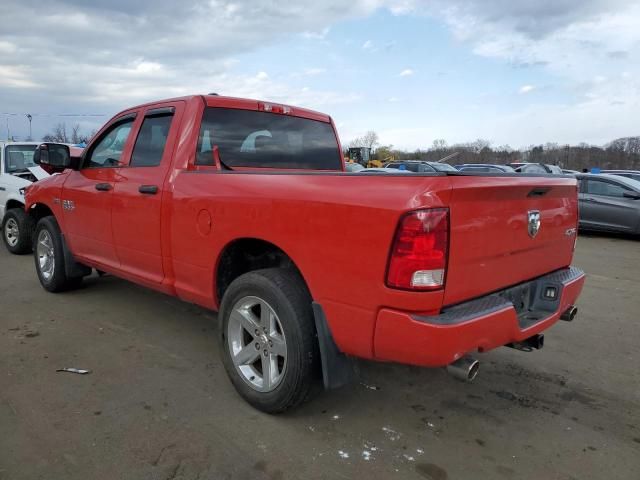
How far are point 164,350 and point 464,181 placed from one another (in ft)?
9.21

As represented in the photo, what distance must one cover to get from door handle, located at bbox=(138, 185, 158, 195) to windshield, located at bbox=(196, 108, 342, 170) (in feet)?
1.27

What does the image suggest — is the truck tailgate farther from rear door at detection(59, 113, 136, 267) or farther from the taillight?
rear door at detection(59, 113, 136, 267)

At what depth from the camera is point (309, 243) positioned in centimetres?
261

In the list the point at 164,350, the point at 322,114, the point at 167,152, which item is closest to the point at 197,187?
the point at 167,152

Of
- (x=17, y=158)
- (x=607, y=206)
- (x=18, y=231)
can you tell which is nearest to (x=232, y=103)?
(x=18, y=231)

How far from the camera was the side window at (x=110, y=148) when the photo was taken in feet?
14.1

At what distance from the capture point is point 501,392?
3.41 m

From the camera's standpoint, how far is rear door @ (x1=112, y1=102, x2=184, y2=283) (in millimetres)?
3705

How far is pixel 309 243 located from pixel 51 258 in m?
4.05

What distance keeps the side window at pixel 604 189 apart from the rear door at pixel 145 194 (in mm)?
11281

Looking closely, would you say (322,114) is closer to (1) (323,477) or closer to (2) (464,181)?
(2) (464,181)

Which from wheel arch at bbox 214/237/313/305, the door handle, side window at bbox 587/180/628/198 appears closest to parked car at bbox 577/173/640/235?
side window at bbox 587/180/628/198

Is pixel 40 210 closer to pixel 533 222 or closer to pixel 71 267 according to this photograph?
pixel 71 267

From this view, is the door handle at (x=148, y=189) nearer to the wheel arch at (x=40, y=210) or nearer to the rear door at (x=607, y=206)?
the wheel arch at (x=40, y=210)
